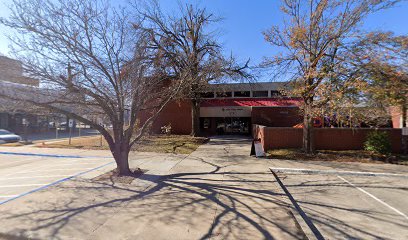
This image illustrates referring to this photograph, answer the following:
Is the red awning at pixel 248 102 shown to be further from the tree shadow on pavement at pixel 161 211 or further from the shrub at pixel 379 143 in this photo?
the tree shadow on pavement at pixel 161 211

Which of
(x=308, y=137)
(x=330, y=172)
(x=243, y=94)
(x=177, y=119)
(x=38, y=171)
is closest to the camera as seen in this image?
(x=38, y=171)

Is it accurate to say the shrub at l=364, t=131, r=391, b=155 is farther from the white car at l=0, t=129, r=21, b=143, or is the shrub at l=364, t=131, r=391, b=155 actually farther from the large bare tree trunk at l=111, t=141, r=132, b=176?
the white car at l=0, t=129, r=21, b=143

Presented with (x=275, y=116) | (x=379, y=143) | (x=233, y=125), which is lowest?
A: (x=379, y=143)

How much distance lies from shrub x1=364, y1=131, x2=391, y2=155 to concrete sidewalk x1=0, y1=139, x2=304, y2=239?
310 inches

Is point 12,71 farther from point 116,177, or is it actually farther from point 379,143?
point 379,143

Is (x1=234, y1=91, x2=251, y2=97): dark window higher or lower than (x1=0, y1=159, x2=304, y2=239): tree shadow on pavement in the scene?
higher

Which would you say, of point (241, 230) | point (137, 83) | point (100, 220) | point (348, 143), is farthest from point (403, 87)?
point (100, 220)

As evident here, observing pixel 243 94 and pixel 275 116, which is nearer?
pixel 275 116

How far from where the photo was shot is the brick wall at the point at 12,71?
6016 millimetres

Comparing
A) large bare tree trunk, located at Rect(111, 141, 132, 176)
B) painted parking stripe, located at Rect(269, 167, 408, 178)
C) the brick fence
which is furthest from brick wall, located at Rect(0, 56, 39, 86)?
the brick fence

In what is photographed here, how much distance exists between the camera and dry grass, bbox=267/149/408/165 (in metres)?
10.8

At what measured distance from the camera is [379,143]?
11.2 meters

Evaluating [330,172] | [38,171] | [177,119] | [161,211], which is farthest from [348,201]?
[177,119]

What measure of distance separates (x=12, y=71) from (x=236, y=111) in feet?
65.4
